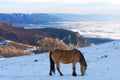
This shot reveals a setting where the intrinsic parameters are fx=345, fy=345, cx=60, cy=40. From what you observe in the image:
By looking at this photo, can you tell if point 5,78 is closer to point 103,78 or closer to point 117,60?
point 103,78

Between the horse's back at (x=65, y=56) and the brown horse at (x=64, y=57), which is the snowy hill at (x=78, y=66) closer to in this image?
the brown horse at (x=64, y=57)

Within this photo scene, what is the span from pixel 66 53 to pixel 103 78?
9.21 ft

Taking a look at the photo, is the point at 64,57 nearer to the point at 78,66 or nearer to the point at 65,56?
the point at 65,56

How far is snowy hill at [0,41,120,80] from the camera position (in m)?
21.3

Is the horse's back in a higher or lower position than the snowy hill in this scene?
higher

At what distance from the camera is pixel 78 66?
3016cm

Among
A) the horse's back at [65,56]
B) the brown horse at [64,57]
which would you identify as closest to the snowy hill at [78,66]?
the brown horse at [64,57]

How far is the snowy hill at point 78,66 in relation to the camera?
21.3 metres

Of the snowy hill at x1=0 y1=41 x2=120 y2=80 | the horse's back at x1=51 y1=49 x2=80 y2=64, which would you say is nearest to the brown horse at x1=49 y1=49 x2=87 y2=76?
the horse's back at x1=51 y1=49 x2=80 y2=64

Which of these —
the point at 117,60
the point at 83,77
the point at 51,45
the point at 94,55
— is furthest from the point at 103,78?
Answer: the point at 51,45

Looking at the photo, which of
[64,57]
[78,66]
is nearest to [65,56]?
[64,57]

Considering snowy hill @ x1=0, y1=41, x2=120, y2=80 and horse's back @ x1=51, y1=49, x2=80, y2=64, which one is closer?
snowy hill @ x1=0, y1=41, x2=120, y2=80

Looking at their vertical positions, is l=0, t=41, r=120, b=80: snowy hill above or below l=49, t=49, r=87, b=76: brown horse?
below

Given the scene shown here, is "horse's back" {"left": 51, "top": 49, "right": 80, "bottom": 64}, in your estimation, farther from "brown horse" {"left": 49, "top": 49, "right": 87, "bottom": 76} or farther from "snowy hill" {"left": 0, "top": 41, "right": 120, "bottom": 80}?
"snowy hill" {"left": 0, "top": 41, "right": 120, "bottom": 80}
